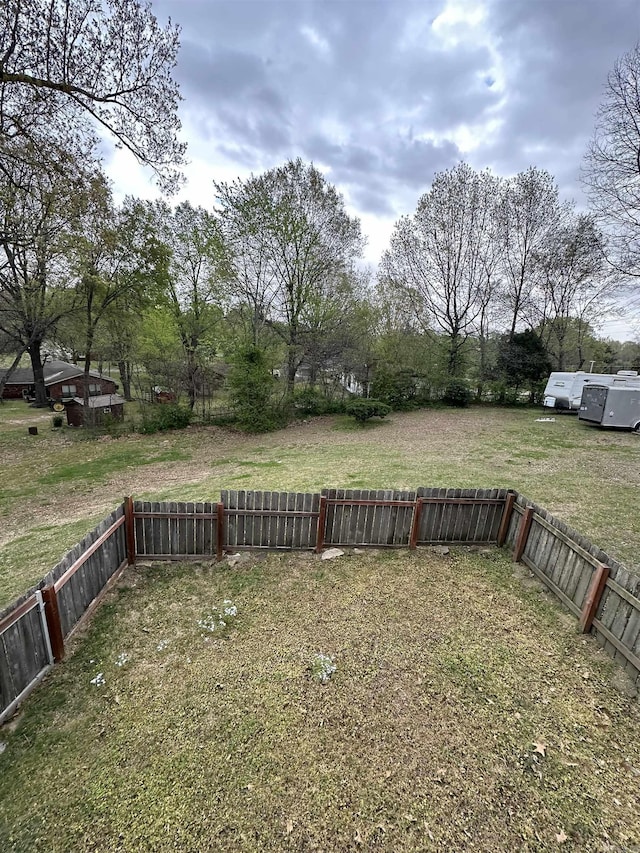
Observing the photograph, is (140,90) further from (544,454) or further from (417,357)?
(417,357)

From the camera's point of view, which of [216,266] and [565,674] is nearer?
[565,674]

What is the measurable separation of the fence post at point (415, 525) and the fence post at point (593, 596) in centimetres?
251

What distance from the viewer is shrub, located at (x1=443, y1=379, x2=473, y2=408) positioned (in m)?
22.9

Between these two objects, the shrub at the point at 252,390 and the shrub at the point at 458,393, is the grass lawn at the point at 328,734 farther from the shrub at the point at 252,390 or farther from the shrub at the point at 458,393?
the shrub at the point at 458,393

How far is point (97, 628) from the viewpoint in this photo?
447cm

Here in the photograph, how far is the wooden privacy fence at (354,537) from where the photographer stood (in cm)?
411

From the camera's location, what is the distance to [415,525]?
20.7ft

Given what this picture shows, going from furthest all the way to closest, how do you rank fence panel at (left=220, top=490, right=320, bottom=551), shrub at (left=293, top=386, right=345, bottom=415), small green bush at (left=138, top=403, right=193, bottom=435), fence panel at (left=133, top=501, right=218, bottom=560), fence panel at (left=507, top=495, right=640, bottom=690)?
shrub at (left=293, top=386, right=345, bottom=415), small green bush at (left=138, top=403, right=193, bottom=435), fence panel at (left=220, top=490, right=320, bottom=551), fence panel at (left=133, top=501, right=218, bottom=560), fence panel at (left=507, top=495, right=640, bottom=690)

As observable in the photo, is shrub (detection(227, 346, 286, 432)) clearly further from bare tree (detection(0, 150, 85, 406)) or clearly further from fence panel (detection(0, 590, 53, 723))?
fence panel (detection(0, 590, 53, 723))

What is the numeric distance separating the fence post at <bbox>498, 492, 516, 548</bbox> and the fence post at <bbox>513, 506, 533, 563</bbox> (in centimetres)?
37

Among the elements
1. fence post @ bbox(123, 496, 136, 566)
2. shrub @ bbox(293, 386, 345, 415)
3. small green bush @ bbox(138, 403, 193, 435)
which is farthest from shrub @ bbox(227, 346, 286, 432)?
fence post @ bbox(123, 496, 136, 566)

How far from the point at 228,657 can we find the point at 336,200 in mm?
20110

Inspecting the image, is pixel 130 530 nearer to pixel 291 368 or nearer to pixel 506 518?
pixel 506 518

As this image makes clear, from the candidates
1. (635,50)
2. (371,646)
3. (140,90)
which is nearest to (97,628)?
(371,646)
